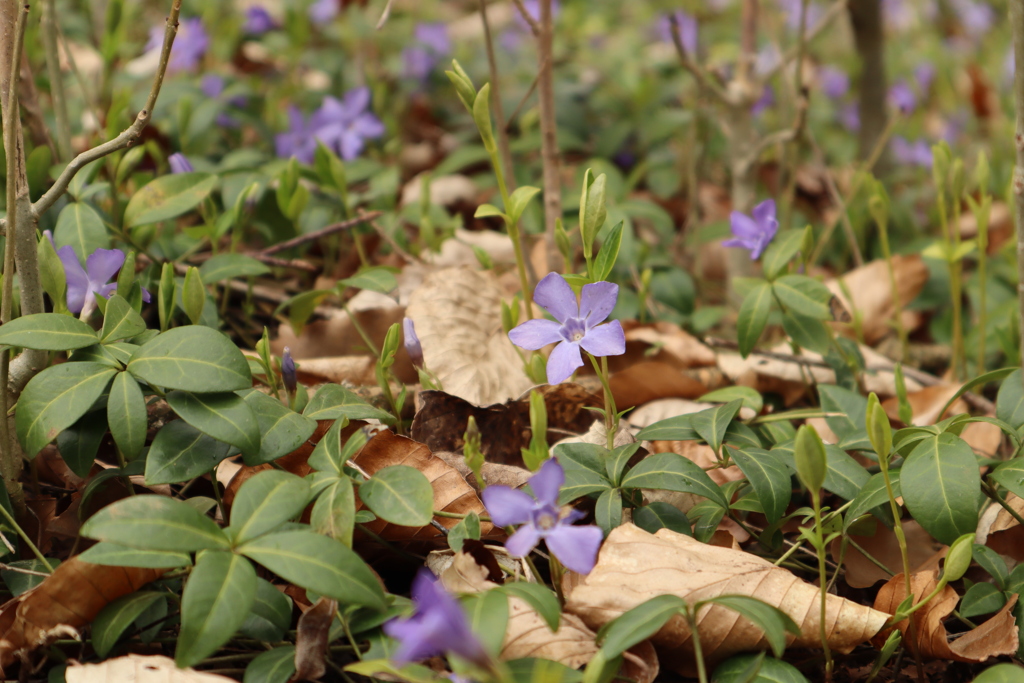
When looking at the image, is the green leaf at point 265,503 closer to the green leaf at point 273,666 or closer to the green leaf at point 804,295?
the green leaf at point 273,666

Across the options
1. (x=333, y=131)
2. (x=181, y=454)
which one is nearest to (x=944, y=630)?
(x=181, y=454)

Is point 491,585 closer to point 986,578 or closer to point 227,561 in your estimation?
point 227,561

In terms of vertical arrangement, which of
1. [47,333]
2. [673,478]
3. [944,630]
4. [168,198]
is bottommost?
[944,630]

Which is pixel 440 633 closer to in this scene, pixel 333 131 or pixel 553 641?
pixel 553 641

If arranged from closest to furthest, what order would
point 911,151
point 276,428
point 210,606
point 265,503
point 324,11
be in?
point 210,606, point 265,503, point 276,428, point 911,151, point 324,11

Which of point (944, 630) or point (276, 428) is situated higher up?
point (276, 428)

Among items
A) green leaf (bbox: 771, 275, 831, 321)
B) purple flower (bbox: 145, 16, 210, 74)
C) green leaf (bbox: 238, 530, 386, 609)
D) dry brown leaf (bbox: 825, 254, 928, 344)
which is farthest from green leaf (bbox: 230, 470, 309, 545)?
purple flower (bbox: 145, 16, 210, 74)

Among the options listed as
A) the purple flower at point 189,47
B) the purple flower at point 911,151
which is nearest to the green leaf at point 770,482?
the purple flower at point 911,151
